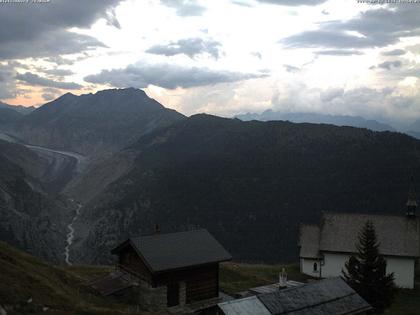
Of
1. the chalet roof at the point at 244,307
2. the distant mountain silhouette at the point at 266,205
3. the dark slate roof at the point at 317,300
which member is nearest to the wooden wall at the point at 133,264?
the chalet roof at the point at 244,307

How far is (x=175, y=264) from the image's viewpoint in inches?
1385

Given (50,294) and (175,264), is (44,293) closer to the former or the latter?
(50,294)

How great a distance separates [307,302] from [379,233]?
30.4m

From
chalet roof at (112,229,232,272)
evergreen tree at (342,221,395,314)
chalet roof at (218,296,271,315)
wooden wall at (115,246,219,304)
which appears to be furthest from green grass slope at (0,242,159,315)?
evergreen tree at (342,221,395,314)

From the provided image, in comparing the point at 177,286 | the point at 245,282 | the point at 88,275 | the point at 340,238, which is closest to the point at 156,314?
the point at 177,286

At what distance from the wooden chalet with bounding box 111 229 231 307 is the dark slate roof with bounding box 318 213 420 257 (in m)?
22.0

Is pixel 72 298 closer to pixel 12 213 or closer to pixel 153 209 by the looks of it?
pixel 12 213

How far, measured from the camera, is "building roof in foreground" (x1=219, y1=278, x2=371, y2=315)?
26.3 m

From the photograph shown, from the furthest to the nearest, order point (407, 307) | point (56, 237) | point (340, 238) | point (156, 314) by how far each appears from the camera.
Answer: point (56, 237), point (340, 238), point (407, 307), point (156, 314)

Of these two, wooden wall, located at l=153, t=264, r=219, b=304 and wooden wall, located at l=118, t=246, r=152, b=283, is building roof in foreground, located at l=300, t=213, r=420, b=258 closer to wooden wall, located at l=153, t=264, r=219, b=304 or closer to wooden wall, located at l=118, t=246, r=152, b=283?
wooden wall, located at l=153, t=264, r=219, b=304

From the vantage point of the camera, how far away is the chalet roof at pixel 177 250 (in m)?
35.0

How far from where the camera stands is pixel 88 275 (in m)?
46.7

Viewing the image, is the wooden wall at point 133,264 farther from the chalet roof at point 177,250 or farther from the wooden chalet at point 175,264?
the chalet roof at point 177,250

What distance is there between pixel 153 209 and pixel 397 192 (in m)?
94.5
